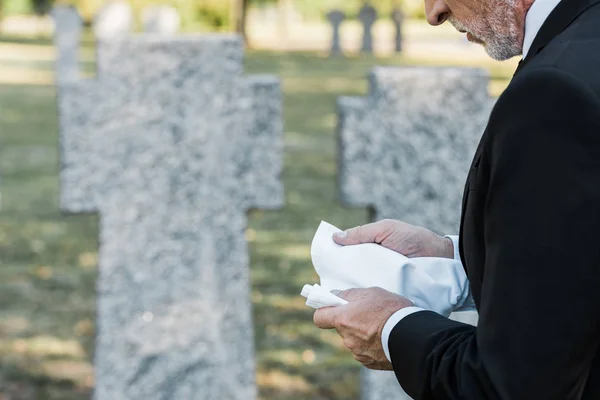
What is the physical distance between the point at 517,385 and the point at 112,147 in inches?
104

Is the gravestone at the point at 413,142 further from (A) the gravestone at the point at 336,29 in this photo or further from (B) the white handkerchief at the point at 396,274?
(A) the gravestone at the point at 336,29

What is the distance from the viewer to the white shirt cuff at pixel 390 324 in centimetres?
185

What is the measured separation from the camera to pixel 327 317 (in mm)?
1954

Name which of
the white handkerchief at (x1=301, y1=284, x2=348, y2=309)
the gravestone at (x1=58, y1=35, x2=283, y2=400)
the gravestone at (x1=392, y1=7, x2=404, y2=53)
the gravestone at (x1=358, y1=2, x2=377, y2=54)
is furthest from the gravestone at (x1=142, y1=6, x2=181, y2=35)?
the gravestone at (x1=358, y1=2, x2=377, y2=54)

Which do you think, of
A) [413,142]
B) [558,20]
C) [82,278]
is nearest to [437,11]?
[558,20]

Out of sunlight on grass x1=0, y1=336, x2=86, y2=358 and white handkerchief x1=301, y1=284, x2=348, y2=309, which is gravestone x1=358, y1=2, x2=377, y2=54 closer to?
sunlight on grass x1=0, y1=336, x2=86, y2=358

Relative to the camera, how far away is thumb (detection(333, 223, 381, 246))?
2.14 meters

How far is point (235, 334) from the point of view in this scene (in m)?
4.04

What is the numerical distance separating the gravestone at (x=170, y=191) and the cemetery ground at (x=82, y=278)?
1.14 m

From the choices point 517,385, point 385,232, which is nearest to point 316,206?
point 385,232

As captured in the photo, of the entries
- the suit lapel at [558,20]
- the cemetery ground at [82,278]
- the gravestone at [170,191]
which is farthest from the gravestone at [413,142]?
the suit lapel at [558,20]

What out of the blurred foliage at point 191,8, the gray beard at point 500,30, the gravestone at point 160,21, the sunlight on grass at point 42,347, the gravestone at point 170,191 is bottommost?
the sunlight on grass at point 42,347

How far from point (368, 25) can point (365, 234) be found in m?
35.9

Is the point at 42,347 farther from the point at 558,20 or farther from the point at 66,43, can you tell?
the point at 66,43
